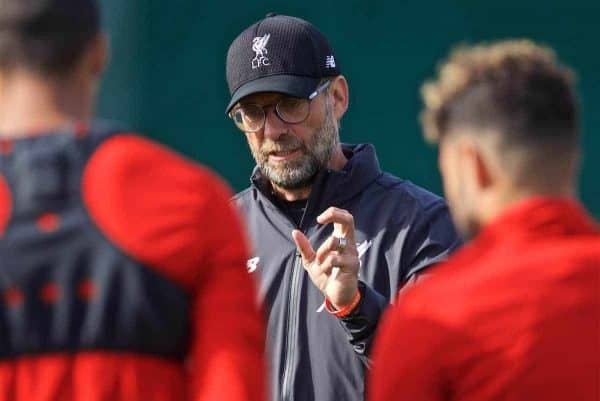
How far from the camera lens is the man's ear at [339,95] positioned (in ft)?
15.0

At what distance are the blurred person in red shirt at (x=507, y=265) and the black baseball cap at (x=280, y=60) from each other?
1681mm

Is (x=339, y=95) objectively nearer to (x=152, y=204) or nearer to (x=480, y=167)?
(x=480, y=167)

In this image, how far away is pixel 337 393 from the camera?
3986 mm

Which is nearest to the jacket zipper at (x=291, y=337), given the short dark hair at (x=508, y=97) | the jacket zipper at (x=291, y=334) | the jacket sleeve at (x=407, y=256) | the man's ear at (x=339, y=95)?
the jacket zipper at (x=291, y=334)

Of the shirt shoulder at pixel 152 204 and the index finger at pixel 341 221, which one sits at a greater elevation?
the shirt shoulder at pixel 152 204

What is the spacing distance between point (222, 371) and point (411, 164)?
614 cm

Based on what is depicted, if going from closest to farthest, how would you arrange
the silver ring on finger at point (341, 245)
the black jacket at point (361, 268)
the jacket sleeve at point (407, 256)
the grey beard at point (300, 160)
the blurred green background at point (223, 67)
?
the silver ring on finger at point (341, 245) < the jacket sleeve at point (407, 256) < the black jacket at point (361, 268) < the grey beard at point (300, 160) < the blurred green background at point (223, 67)

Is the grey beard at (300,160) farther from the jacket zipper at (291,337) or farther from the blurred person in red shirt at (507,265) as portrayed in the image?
the blurred person in red shirt at (507,265)

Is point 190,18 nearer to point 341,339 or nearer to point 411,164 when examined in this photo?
point 411,164

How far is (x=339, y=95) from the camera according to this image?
462 centimetres

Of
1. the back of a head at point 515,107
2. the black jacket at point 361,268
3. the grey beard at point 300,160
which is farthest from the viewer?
the grey beard at point 300,160

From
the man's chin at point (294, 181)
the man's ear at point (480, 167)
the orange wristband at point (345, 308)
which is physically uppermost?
the man's ear at point (480, 167)

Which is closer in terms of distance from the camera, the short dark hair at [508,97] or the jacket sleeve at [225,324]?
the jacket sleeve at [225,324]

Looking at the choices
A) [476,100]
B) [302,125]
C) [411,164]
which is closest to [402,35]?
[411,164]
